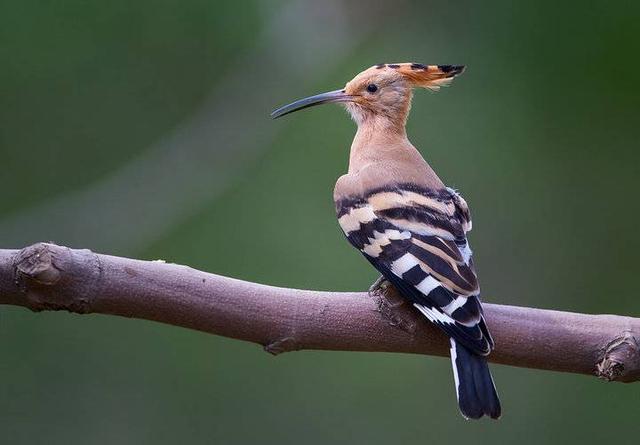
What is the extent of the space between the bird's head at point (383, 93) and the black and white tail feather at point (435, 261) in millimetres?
397

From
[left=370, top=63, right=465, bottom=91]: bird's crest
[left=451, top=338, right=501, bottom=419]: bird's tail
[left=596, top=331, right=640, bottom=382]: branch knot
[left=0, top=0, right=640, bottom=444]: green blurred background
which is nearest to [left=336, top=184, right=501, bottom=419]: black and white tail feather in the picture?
[left=451, top=338, right=501, bottom=419]: bird's tail

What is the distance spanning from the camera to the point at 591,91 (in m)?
4.38

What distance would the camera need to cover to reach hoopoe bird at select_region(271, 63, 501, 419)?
1928 mm

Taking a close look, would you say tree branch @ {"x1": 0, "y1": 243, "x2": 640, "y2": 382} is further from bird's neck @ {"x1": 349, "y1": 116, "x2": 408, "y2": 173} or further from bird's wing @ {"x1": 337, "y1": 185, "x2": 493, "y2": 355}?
Answer: bird's neck @ {"x1": 349, "y1": 116, "x2": 408, "y2": 173}

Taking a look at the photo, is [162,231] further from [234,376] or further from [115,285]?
[115,285]

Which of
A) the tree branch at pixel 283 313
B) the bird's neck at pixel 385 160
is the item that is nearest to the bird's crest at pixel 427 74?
the bird's neck at pixel 385 160

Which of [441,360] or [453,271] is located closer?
[453,271]

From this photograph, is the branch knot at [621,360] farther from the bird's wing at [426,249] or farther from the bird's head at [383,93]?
the bird's head at [383,93]

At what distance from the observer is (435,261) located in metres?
2.08

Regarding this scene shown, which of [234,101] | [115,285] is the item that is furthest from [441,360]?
[115,285]

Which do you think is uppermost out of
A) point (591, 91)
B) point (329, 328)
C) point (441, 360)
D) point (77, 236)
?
point (591, 91)

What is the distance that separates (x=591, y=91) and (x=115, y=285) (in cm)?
296

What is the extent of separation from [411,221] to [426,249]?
11cm

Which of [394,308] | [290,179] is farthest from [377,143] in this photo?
[290,179]
